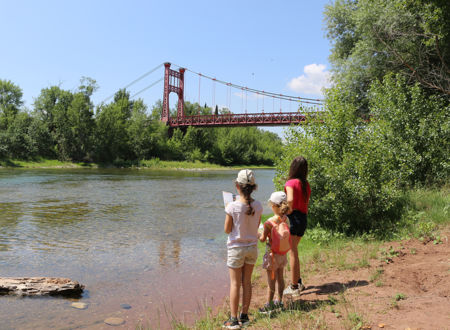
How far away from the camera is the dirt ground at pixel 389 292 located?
331cm

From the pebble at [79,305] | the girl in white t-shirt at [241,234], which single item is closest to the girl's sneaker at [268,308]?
the girl in white t-shirt at [241,234]

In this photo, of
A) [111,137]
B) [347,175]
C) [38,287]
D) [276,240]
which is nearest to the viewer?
[276,240]

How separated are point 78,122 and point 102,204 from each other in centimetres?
4196

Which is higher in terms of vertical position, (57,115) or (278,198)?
(57,115)

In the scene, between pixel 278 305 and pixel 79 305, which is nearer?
pixel 278 305

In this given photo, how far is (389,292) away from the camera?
163 inches

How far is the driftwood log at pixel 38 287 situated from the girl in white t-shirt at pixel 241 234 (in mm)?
2716

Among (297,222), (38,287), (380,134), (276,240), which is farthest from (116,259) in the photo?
(380,134)

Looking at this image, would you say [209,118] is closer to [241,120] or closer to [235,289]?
[241,120]

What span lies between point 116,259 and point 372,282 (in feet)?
16.4

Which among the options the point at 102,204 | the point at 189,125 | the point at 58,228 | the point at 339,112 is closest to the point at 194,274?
the point at 339,112

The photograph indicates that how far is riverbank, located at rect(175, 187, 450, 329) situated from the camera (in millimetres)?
3412

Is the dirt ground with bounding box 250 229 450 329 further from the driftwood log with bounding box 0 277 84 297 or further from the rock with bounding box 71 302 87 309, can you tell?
the driftwood log with bounding box 0 277 84 297

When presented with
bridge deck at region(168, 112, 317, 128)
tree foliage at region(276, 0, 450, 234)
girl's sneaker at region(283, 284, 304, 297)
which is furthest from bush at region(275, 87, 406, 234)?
bridge deck at region(168, 112, 317, 128)
